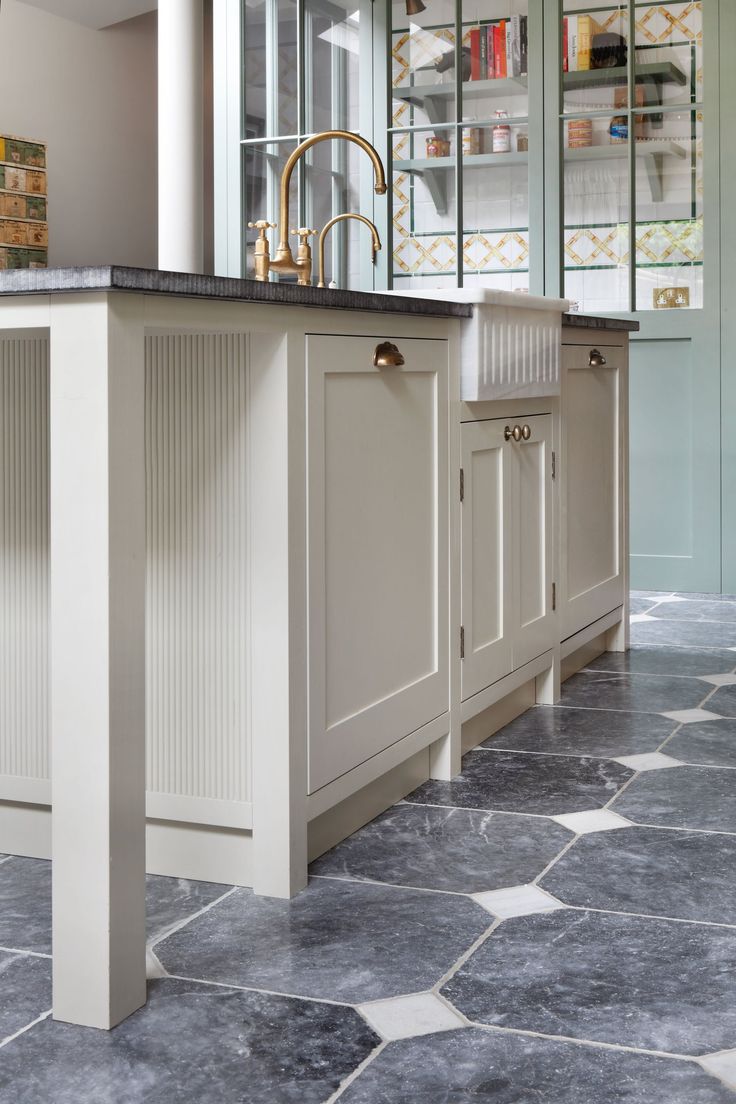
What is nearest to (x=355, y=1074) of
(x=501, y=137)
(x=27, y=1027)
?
(x=27, y=1027)

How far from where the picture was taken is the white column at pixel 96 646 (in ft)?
4.52

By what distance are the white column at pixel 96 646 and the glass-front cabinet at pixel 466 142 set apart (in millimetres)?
3801

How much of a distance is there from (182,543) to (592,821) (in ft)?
2.89

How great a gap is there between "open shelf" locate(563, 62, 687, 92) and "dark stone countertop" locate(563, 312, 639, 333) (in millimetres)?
1613

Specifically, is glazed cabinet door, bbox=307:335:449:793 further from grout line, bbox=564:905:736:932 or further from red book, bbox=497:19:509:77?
red book, bbox=497:19:509:77

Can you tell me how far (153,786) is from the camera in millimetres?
1915

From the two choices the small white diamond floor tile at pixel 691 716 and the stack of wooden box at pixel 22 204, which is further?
the stack of wooden box at pixel 22 204

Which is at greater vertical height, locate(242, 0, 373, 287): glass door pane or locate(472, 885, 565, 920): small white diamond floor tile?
locate(242, 0, 373, 287): glass door pane

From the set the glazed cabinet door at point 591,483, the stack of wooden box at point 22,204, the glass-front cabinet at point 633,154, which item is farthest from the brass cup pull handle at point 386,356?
the stack of wooden box at point 22,204

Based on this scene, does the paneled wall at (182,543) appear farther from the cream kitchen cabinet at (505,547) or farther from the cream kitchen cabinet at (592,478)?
the cream kitchen cabinet at (592,478)

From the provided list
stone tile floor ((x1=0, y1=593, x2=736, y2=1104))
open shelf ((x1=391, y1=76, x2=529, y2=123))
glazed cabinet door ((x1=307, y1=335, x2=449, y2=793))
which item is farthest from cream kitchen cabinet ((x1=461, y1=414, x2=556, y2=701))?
open shelf ((x1=391, y1=76, x2=529, y2=123))

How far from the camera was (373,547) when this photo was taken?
2092 millimetres

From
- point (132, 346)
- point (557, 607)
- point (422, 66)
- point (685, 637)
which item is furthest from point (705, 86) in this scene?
point (132, 346)

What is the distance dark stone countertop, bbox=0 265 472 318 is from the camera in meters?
1.35
